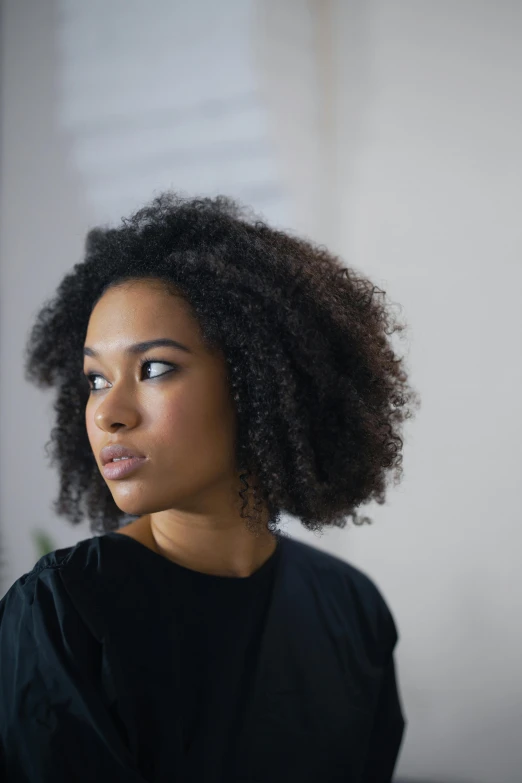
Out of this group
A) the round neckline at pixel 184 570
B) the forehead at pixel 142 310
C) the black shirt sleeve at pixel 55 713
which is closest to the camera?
the black shirt sleeve at pixel 55 713

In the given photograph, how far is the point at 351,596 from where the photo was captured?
158cm

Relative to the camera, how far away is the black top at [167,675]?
111 centimetres

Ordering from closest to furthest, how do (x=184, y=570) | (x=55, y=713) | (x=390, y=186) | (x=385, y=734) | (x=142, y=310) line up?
(x=55, y=713) → (x=142, y=310) → (x=184, y=570) → (x=385, y=734) → (x=390, y=186)

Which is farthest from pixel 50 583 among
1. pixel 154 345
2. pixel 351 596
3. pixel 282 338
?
pixel 351 596

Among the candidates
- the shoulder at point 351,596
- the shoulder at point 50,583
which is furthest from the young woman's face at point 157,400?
the shoulder at point 351,596

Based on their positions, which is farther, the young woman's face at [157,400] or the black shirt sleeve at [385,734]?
the black shirt sleeve at [385,734]

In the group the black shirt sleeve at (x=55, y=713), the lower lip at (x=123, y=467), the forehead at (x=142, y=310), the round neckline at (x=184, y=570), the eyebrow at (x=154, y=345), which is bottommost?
the black shirt sleeve at (x=55, y=713)

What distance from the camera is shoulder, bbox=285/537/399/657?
155cm

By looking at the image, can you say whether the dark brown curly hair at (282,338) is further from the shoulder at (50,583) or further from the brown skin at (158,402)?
the shoulder at (50,583)

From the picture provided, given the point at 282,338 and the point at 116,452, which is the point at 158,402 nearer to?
the point at 116,452

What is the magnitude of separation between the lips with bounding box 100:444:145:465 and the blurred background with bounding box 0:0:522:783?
40.7 inches

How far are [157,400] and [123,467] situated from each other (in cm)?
12

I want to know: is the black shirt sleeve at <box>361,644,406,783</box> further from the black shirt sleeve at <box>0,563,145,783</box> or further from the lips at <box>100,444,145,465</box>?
the lips at <box>100,444,145,465</box>

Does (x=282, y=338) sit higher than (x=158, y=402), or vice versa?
(x=282, y=338)
